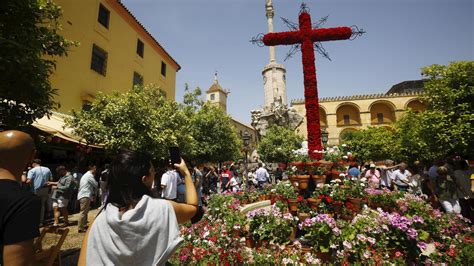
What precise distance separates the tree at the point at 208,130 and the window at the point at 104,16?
9838 millimetres

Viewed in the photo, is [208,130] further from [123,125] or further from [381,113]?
[381,113]

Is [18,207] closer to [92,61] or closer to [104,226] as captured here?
[104,226]

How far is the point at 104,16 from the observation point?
644 inches

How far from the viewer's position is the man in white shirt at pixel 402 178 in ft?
30.7

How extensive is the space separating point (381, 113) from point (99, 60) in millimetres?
52698

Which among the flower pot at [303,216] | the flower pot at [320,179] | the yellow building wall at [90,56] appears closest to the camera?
the flower pot at [303,216]

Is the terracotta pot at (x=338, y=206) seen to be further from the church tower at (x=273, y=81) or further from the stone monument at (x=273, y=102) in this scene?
the church tower at (x=273, y=81)

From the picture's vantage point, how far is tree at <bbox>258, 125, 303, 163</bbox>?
84.3 feet

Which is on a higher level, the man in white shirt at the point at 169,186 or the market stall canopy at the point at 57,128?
the market stall canopy at the point at 57,128

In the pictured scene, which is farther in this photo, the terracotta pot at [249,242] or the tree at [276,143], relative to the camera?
the tree at [276,143]

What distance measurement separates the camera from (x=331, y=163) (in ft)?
21.1

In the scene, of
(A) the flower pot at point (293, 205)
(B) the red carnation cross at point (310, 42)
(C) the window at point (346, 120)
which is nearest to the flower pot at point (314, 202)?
(A) the flower pot at point (293, 205)

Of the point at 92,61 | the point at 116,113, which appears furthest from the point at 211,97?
the point at 116,113

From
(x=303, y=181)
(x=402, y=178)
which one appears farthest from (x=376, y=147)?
(x=303, y=181)
